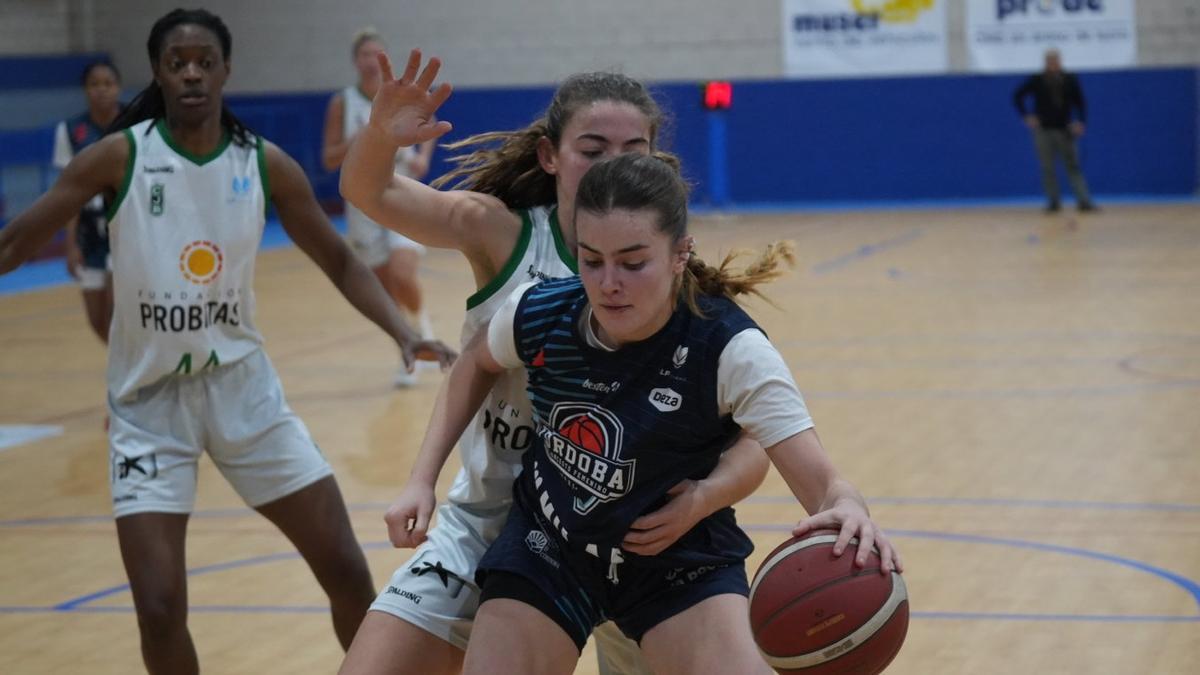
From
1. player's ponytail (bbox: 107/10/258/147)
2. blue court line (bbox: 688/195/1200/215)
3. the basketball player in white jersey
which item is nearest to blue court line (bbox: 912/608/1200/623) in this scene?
player's ponytail (bbox: 107/10/258/147)

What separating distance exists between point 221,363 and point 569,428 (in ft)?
4.47

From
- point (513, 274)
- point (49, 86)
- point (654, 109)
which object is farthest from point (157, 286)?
point (49, 86)

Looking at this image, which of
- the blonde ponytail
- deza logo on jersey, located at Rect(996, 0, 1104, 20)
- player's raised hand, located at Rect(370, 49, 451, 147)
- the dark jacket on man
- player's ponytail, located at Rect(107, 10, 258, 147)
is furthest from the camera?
deza logo on jersey, located at Rect(996, 0, 1104, 20)

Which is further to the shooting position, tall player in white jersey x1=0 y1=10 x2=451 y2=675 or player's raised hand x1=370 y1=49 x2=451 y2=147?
tall player in white jersey x1=0 y1=10 x2=451 y2=675

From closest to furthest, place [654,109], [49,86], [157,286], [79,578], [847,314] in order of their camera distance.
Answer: [654,109]
[157,286]
[79,578]
[847,314]
[49,86]

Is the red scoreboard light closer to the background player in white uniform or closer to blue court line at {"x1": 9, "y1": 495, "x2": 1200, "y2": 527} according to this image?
the background player in white uniform

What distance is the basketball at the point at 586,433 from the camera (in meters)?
3.02

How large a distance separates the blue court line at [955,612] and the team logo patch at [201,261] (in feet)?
5.21

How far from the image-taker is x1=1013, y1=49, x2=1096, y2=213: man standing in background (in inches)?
747

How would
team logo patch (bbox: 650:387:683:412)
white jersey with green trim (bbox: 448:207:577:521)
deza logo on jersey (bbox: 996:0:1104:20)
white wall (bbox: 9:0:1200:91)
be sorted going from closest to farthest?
1. team logo patch (bbox: 650:387:683:412)
2. white jersey with green trim (bbox: 448:207:577:521)
3. deza logo on jersey (bbox: 996:0:1104:20)
4. white wall (bbox: 9:0:1200:91)

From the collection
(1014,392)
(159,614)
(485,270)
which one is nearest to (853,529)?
(485,270)

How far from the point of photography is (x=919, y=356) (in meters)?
9.88

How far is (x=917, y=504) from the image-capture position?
632 centimetres

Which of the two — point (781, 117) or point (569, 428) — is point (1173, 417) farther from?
point (781, 117)
